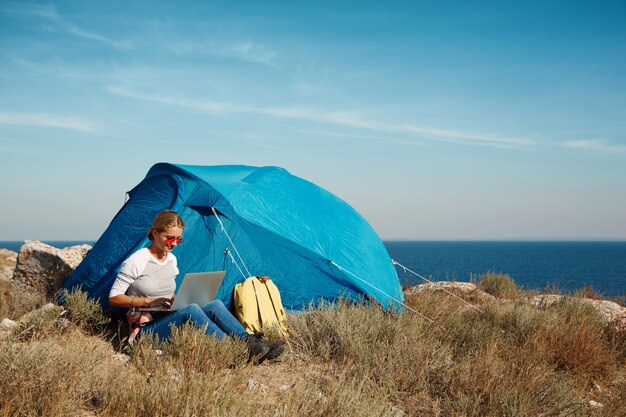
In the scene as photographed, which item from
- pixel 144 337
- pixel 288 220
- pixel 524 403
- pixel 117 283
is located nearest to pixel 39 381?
pixel 144 337

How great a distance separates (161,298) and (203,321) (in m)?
0.61

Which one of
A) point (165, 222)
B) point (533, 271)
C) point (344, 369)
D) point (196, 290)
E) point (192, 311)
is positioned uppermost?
point (165, 222)

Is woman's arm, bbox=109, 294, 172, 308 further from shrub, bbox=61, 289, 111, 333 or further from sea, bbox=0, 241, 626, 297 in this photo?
sea, bbox=0, 241, 626, 297

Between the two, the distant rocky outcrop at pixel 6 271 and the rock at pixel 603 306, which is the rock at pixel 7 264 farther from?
the rock at pixel 603 306

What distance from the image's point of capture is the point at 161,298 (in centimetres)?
544

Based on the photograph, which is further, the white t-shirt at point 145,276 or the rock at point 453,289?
the rock at point 453,289

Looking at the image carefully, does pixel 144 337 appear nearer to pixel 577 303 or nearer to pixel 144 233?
pixel 144 233

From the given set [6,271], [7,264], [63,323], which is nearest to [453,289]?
[63,323]

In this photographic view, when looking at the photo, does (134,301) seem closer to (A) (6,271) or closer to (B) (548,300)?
(B) (548,300)

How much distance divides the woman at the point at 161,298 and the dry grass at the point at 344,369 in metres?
0.19

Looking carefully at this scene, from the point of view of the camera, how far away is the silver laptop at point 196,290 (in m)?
5.41

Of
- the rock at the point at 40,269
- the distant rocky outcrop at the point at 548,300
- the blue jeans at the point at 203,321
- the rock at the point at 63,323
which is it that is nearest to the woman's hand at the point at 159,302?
the blue jeans at the point at 203,321

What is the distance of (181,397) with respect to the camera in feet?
11.4

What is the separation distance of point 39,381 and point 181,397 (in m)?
0.97
